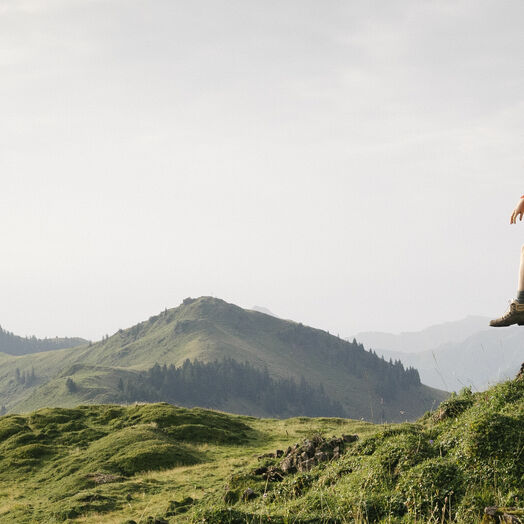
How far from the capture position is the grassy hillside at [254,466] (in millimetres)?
9414

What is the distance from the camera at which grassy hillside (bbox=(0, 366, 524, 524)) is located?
9.41m

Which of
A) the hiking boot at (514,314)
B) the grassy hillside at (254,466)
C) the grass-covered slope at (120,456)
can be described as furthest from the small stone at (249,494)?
the hiking boot at (514,314)

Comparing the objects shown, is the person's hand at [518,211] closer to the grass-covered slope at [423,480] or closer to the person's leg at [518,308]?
the person's leg at [518,308]

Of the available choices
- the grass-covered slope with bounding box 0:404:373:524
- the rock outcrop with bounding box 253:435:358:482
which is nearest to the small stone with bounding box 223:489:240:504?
the rock outcrop with bounding box 253:435:358:482

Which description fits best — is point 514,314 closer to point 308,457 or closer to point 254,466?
point 308,457

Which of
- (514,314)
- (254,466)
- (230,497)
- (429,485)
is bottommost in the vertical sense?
(254,466)

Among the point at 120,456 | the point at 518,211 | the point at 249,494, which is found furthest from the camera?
the point at 120,456

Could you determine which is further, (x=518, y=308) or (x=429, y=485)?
(x=518, y=308)

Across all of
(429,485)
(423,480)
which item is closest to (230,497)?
(423,480)

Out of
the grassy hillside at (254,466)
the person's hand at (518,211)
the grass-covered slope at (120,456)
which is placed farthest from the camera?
the grass-covered slope at (120,456)

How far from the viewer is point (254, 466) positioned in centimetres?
1816

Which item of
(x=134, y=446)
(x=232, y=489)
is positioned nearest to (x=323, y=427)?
(x=134, y=446)

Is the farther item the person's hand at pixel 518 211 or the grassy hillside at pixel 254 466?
the person's hand at pixel 518 211

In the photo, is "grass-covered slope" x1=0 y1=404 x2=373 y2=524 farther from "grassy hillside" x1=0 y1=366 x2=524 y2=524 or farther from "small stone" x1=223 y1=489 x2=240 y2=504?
"small stone" x1=223 y1=489 x2=240 y2=504
